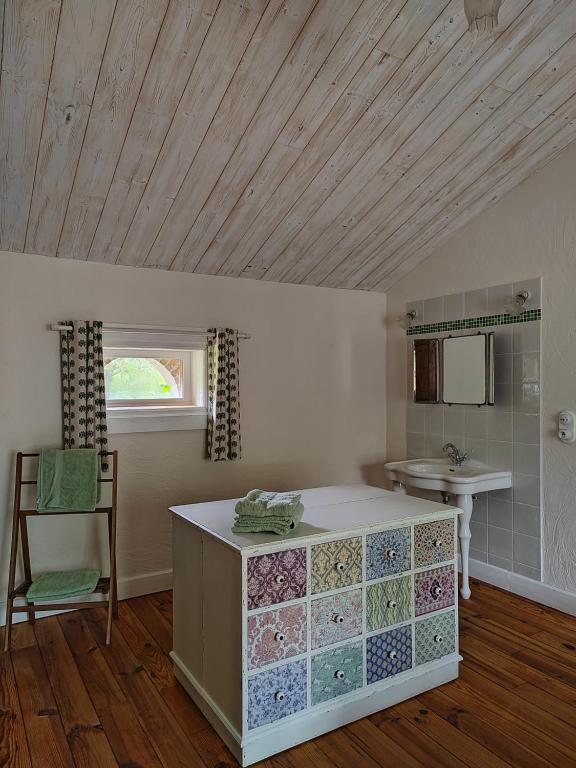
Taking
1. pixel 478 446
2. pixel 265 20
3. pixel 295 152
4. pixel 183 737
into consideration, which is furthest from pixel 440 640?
pixel 265 20

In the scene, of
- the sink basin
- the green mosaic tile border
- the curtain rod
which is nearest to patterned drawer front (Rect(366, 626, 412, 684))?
the sink basin

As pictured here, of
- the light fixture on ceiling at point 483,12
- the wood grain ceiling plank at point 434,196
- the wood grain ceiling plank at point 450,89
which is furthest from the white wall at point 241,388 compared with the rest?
the light fixture on ceiling at point 483,12

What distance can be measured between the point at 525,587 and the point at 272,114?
3026mm

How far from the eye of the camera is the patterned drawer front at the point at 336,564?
2.12 meters

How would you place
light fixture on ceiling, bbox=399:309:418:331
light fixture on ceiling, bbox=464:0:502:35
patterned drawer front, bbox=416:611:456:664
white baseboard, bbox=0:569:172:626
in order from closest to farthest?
light fixture on ceiling, bbox=464:0:502:35 → patterned drawer front, bbox=416:611:456:664 → white baseboard, bbox=0:569:172:626 → light fixture on ceiling, bbox=399:309:418:331

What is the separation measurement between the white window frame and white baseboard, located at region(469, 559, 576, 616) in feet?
6.81

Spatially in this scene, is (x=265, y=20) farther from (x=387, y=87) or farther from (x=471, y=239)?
(x=471, y=239)

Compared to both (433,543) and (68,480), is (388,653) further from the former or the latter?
(68,480)

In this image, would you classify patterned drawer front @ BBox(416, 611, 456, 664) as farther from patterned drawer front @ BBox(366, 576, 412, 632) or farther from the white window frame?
the white window frame

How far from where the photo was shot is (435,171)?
3086 mm

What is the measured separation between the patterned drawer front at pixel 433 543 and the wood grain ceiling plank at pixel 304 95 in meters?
1.90

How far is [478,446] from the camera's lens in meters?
3.68

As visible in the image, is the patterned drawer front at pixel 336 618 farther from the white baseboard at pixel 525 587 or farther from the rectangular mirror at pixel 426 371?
the rectangular mirror at pixel 426 371

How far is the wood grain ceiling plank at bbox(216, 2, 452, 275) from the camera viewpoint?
2252 mm
